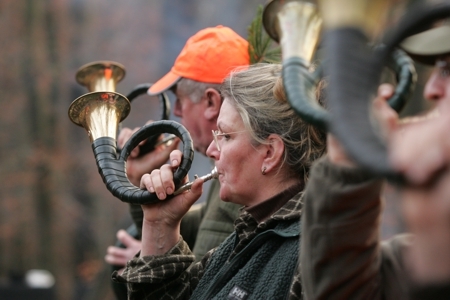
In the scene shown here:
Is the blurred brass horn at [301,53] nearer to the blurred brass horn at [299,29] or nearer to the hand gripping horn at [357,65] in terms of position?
the blurred brass horn at [299,29]

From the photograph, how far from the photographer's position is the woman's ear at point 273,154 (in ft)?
9.75

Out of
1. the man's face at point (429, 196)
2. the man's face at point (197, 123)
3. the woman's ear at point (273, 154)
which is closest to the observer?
the man's face at point (429, 196)

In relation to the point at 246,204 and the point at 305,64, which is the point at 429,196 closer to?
the point at 305,64

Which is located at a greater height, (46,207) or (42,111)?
(42,111)

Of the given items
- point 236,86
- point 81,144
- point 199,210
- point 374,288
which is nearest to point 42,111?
point 81,144

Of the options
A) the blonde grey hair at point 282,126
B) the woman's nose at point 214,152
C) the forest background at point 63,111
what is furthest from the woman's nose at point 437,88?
the forest background at point 63,111

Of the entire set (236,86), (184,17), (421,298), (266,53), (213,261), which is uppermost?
(184,17)

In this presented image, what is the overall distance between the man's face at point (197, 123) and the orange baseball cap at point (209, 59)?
5.1 inches

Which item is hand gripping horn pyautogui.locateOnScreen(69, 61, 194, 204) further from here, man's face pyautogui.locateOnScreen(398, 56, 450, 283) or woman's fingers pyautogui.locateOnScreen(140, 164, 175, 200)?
man's face pyautogui.locateOnScreen(398, 56, 450, 283)

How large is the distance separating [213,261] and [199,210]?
1.57 meters

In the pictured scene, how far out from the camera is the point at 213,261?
300 centimetres

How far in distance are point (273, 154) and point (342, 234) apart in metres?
Answer: 1.05

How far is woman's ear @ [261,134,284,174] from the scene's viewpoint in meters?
2.97

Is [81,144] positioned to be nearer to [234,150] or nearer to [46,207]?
[46,207]
